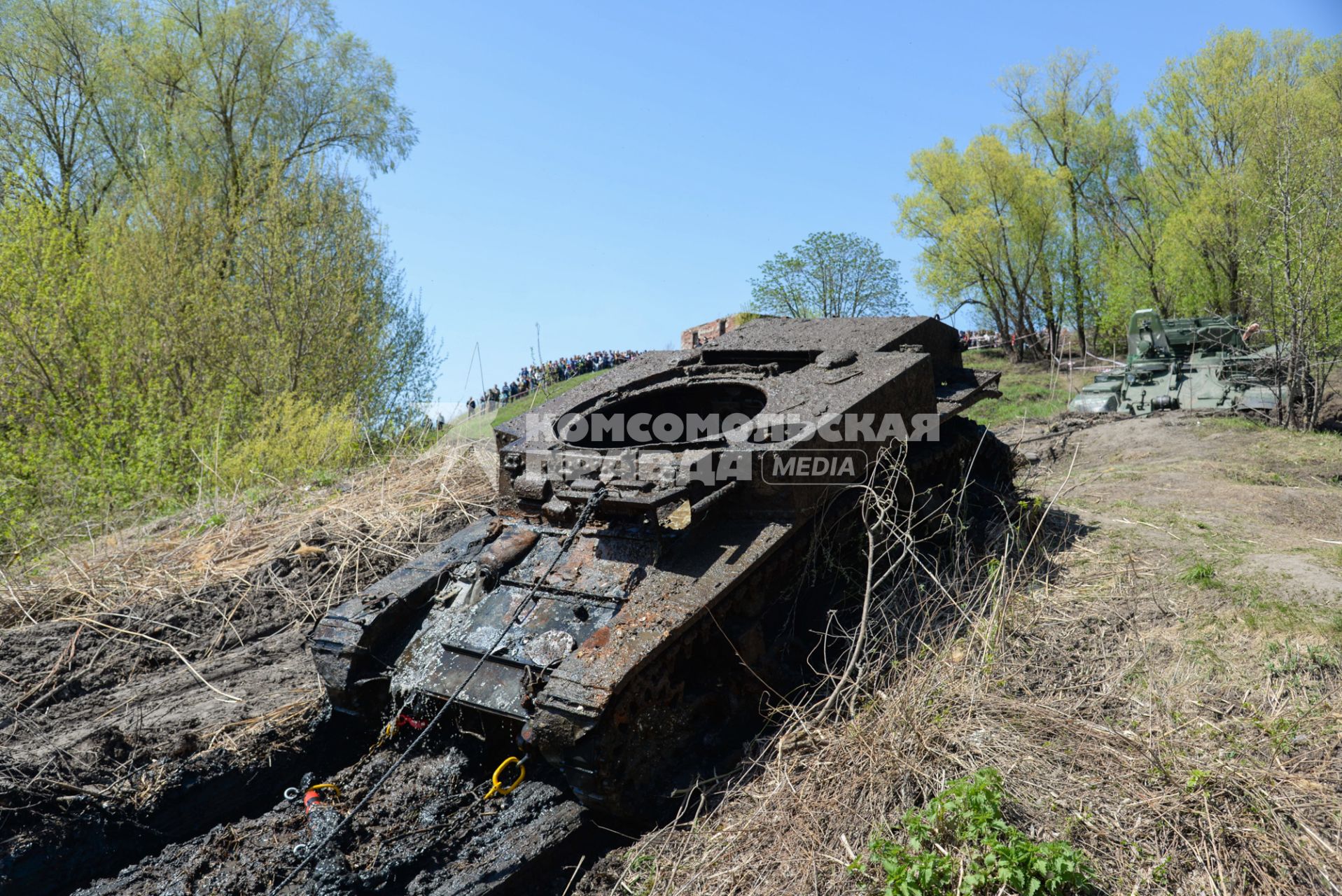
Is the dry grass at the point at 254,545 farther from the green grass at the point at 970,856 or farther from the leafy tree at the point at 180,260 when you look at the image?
the green grass at the point at 970,856

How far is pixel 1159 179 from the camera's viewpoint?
26.5m

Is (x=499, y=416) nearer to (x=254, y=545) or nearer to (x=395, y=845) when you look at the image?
(x=254, y=545)

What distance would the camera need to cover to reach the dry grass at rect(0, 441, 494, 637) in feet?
23.3

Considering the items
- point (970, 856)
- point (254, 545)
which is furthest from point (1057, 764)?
point (254, 545)

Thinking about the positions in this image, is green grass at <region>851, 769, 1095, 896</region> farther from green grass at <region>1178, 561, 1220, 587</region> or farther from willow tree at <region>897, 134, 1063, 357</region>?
willow tree at <region>897, 134, 1063, 357</region>

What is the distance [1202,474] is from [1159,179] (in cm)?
2042

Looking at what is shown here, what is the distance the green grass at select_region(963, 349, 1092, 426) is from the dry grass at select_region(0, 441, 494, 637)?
8.44 m

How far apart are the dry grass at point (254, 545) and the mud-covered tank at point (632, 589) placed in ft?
6.97

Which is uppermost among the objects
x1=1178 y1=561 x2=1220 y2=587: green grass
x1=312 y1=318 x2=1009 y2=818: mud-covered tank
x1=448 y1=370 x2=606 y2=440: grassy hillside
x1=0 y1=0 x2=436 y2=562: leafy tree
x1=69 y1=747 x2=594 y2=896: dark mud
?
x1=0 y1=0 x2=436 y2=562: leafy tree

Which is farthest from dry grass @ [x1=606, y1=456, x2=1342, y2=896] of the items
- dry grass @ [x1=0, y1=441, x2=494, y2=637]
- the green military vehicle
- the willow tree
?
the willow tree

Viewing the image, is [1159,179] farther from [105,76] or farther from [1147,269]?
[105,76]

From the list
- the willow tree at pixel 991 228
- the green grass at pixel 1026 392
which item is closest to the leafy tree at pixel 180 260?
the green grass at pixel 1026 392

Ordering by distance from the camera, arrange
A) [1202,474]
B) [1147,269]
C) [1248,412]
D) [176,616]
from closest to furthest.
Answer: [176,616] < [1202,474] < [1248,412] < [1147,269]

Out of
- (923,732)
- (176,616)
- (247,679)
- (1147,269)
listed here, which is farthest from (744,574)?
(1147,269)
